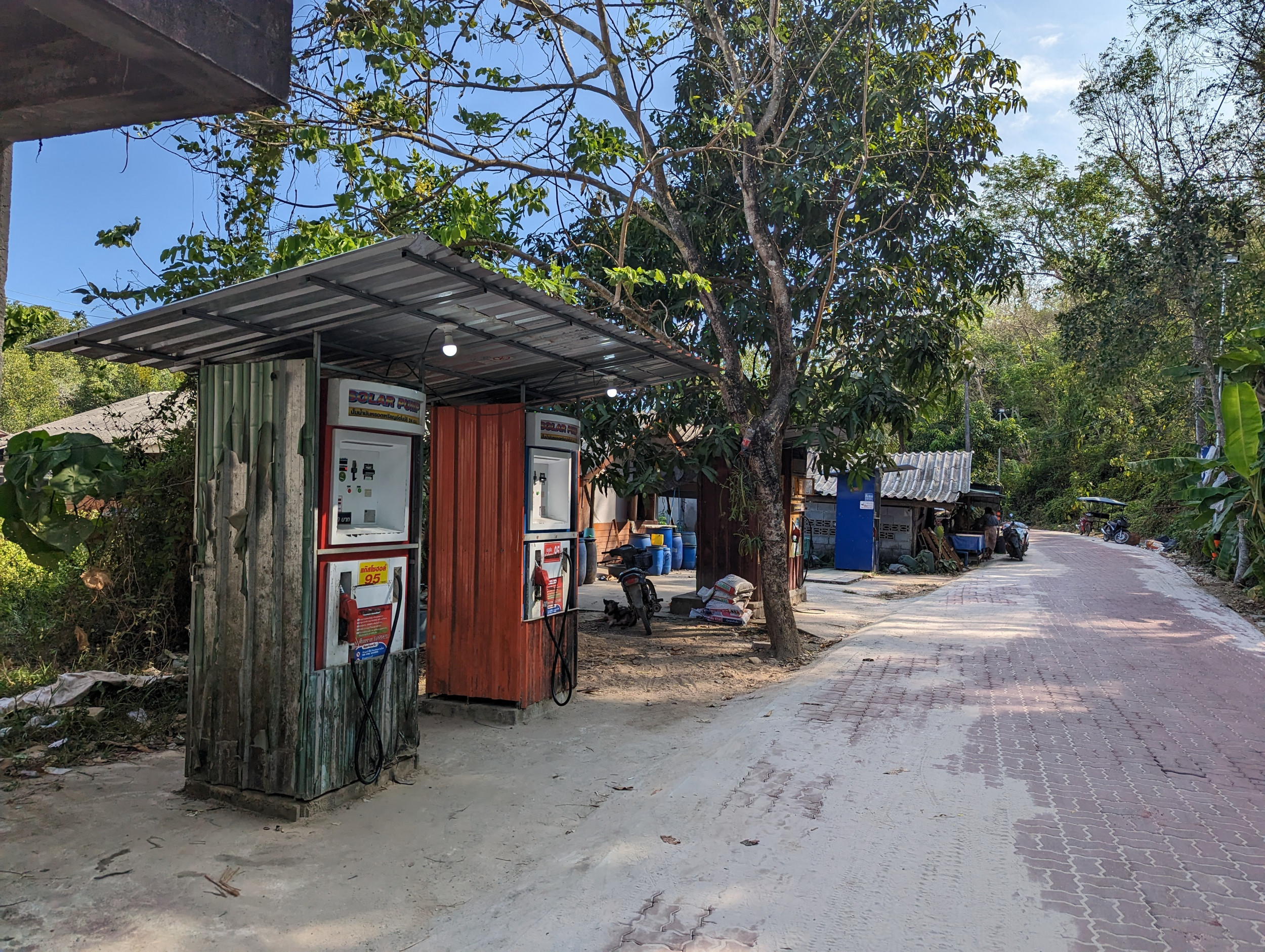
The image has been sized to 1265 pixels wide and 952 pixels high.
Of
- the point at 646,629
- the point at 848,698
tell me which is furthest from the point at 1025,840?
the point at 646,629

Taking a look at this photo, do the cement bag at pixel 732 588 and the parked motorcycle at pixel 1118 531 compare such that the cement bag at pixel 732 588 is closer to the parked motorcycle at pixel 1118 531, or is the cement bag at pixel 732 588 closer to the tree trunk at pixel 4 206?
the tree trunk at pixel 4 206

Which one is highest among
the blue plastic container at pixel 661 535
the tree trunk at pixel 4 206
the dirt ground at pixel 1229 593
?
the tree trunk at pixel 4 206

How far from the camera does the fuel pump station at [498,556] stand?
267 inches

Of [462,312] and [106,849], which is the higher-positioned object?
[462,312]

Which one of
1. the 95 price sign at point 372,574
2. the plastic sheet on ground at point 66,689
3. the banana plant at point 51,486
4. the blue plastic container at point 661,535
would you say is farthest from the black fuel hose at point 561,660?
the blue plastic container at point 661,535

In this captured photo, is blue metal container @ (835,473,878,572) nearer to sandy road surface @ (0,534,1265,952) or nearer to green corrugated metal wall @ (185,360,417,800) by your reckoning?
sandy road surface @ (0,534,1265,952)

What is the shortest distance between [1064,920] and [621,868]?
202cm

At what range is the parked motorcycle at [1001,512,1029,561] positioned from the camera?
1042 inches

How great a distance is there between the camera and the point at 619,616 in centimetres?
1181

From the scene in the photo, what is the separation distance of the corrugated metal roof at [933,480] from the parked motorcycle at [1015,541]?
119 inches

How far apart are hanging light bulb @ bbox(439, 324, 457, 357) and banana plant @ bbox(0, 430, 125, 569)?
8.84ft

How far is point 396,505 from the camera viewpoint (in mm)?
Answer: 5449

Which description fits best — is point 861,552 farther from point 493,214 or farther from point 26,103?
point 26,103

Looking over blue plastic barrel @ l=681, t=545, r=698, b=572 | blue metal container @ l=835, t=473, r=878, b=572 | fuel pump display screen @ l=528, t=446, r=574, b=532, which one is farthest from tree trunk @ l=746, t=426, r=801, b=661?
blue metal container @ l=835, t=473, r=878, b=572
